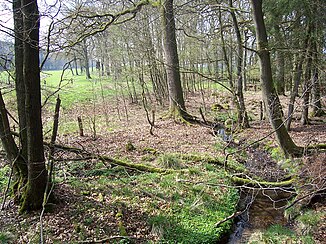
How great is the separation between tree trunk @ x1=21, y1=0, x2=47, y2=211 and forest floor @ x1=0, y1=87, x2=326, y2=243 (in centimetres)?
39

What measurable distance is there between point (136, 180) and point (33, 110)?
11.4 ft

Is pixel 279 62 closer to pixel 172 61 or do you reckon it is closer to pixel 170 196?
pixel 172 61

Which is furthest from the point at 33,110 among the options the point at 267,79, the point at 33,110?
the point at 267,79

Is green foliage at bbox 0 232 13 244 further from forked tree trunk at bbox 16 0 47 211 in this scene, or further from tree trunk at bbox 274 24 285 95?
tree trunk at bbox 274 24 285 95

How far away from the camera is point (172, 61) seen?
13.4m

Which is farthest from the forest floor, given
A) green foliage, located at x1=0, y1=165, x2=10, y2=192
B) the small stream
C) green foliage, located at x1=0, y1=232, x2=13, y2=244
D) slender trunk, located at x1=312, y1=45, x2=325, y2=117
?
green foliage, located at x1=0, y1=165, x2=10, y2=192

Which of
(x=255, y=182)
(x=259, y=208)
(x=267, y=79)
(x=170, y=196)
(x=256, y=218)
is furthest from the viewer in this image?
(x=267, y=79)

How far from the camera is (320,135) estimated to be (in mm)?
10320

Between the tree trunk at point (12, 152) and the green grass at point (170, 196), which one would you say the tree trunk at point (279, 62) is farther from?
the tree trunk at point (12, 152)

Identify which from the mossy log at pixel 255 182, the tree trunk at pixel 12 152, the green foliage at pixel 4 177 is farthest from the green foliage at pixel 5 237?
the mossy log at pixel 255 182

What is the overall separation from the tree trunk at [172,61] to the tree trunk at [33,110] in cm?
838

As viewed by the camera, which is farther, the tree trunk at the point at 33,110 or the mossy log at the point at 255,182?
the mossy log at the point at 255,182

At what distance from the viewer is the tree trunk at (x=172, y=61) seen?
1302 cm

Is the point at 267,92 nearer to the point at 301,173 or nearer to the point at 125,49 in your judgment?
the point at 301,173
